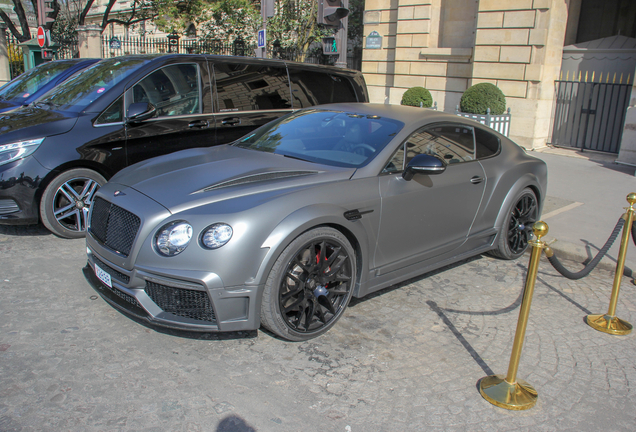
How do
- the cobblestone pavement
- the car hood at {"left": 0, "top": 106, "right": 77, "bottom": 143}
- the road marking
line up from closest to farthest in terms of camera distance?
the cobblestone pavement < the car hood at {"left": 0, "top": 106, "right": 77, "bottom": 143} < the road marking

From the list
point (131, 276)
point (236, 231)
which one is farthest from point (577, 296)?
point (131, 276)

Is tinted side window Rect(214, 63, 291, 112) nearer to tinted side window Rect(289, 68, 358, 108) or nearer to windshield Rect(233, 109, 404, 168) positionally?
tinted side window Rect(289, 68, 358, 108)

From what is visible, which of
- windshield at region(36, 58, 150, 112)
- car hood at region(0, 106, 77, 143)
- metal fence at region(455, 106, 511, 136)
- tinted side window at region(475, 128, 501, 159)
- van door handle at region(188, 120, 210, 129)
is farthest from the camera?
metal fence at region(455, 106, 511, 136)

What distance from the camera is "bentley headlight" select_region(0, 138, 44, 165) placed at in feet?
16.7

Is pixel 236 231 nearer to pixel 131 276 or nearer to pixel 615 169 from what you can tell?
pixel 131 276

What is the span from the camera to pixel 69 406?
2820 mm

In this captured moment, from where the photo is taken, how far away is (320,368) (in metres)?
3.32

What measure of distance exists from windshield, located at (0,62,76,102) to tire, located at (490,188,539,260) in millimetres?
6541

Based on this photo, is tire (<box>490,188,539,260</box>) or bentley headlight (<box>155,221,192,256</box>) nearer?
bentley headlight (<box>155,221,192,256</box>)

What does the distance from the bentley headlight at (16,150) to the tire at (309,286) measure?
329cm

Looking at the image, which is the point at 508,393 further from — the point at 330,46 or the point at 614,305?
the point at 330,46

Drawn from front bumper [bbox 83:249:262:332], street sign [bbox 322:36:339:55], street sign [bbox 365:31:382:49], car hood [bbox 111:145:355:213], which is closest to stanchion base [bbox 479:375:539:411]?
front bumper [bbox 83:249:262:332]

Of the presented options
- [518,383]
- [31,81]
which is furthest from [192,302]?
[31,81]

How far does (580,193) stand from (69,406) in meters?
7.99
